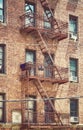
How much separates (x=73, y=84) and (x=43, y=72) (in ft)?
12.3

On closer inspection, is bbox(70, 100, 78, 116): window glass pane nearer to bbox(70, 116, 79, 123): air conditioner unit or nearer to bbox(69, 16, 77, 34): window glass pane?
bbox(70, 116, 79, 123): air conditioner unit

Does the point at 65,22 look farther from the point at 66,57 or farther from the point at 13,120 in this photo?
the point at 13,120

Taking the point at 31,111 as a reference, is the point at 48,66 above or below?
above

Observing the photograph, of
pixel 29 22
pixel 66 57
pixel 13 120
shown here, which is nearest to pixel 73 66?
pixel 66 57

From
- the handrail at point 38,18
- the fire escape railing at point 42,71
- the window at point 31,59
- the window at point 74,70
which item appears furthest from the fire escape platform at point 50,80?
the handrail at point 38,18

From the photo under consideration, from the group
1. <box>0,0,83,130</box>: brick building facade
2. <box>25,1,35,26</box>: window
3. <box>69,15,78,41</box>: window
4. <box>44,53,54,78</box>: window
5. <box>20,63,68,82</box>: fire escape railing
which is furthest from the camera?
<box>69,15,78,41</box>: window

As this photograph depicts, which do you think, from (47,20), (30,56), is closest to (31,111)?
(30,56)

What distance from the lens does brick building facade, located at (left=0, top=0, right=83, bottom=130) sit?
29.4 m

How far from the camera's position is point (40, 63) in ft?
103

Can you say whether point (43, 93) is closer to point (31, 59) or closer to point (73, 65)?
point (31, 59)

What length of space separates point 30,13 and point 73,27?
5.56 meters

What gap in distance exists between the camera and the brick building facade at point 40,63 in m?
29.4

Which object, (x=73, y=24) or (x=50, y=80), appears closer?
(x=50, y=80)

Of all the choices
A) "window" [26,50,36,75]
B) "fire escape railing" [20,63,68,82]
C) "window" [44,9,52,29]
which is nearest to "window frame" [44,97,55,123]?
"fire escape railing" [20,63,68,82]
